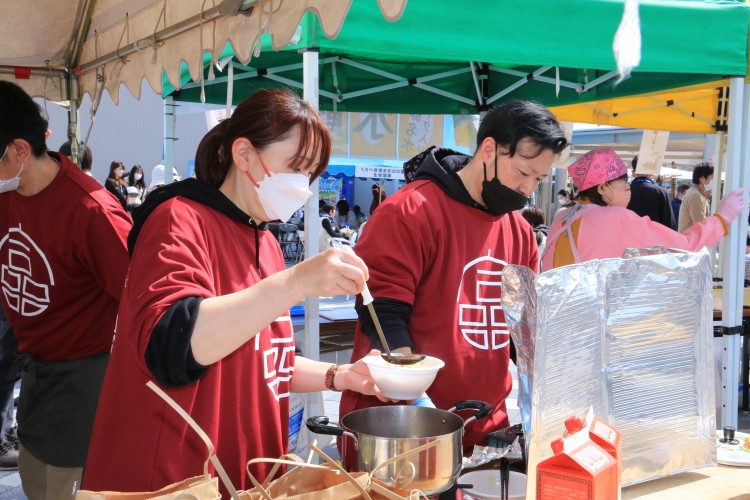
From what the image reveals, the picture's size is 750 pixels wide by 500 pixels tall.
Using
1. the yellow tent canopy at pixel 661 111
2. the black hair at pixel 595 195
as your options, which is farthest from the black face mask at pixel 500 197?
the yellow tent canopy at pixel 661 111

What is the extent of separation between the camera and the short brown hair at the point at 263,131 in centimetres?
143

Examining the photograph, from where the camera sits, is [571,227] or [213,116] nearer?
[571,227]

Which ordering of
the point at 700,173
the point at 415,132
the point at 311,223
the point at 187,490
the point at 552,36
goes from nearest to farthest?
the point at 187,490, the point at 311,223, the point at 552,36, the point at 415,132, the point at 700,173

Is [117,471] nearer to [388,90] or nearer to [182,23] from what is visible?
[182,23]

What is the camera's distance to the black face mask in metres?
2.06

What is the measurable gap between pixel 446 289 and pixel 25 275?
141 cm

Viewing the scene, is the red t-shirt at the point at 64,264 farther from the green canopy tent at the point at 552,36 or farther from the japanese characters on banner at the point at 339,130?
the japanese characters on banner at the point at 339,130

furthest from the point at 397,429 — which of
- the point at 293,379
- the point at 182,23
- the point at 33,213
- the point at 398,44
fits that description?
the point at 398,44

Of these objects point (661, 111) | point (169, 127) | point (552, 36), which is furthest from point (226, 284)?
point (661, 111)

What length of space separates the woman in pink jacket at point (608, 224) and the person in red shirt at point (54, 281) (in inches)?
95.0

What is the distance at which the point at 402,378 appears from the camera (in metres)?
1.34

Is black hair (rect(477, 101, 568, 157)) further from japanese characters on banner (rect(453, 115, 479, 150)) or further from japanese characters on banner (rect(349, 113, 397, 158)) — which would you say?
japanese characters on banner (rect(349, 113, 397, 158))

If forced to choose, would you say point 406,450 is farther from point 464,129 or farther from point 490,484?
point 464,129

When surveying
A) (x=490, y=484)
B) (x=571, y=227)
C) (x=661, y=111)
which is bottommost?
(x=490, y=484)
